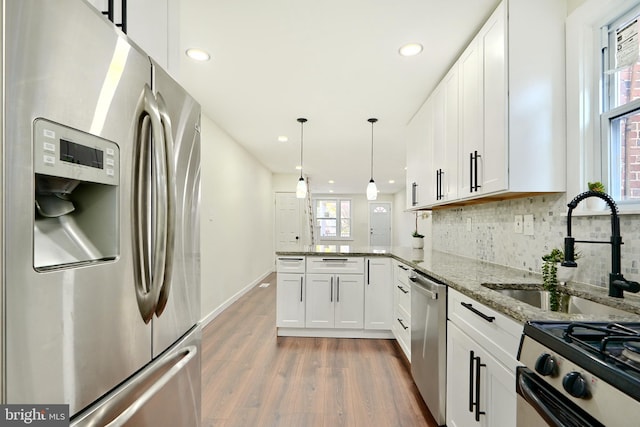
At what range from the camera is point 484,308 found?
51.1 inches

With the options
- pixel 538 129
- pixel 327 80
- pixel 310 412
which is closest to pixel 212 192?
pixel 327 80

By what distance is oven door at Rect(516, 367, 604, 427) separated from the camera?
718 millimetres

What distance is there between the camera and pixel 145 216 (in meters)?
0.86

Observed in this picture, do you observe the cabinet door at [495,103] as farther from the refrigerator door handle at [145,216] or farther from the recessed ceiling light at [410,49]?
the refrigerator door handle at [145,216]

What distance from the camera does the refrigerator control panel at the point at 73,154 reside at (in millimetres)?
578

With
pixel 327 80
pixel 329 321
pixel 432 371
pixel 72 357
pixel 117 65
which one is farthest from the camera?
pixel 329 321

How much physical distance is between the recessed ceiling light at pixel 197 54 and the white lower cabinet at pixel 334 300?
7.38 feet

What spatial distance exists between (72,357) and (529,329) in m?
1.19

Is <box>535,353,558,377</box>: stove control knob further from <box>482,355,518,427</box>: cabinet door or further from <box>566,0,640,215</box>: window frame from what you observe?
<box>566,0,640,215</box>: window frame

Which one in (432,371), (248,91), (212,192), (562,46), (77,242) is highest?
(248,91)

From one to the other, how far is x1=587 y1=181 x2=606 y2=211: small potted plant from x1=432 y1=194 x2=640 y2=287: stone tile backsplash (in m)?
0.04

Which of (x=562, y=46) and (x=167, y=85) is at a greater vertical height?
(x=562, y=46)

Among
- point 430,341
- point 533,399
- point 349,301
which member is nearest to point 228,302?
point 349,301

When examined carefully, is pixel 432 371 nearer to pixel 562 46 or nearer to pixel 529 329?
pixel 529 329
